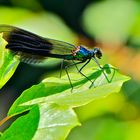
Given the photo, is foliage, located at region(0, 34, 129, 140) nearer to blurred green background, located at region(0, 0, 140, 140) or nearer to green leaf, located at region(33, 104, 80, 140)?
green leaf, located at region(33, 104, 80, 140)

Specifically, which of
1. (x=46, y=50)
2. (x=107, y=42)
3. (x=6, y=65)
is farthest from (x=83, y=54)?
(x=6, y=65)

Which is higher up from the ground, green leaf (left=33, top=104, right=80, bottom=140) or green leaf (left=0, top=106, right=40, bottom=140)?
green leaf (left=33, top=104, right=80, bottom=140)

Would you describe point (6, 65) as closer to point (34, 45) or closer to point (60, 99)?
point (60, 99)

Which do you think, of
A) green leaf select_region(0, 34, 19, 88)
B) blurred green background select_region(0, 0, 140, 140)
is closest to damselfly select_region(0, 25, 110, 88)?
blurred green background select_region(0, 0, 140, 140)

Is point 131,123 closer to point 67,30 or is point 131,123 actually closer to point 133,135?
point 133,135

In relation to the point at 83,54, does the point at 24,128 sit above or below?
above

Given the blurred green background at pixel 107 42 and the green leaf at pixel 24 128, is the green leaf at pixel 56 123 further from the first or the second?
the blurred green background at pixel 107 42

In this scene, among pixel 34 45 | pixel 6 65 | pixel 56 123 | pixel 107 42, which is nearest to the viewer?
pixel 56 123
